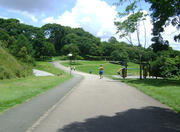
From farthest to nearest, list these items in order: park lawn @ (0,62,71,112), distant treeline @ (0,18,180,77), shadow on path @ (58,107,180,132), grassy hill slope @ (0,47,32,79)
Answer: distant treeline @ (0,18,180,77) → grassy hill slope @ (0,47,32,79) → park lawn @ (0,62,71,112) → shadow on path @ (58,107,180,132)

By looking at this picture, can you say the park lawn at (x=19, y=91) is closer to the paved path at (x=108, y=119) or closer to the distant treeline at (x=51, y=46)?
the paved path at (x=108, y=119)

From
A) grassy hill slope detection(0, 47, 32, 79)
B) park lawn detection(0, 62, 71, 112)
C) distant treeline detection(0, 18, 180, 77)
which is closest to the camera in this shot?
park lawn detection(0, 62, 71, 112)

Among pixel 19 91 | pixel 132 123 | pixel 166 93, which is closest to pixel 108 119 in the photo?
pixel 132 123

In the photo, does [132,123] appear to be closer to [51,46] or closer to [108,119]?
[108,119]

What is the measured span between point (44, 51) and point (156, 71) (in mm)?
63764

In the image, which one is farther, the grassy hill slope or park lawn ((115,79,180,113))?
the grassy hill slope

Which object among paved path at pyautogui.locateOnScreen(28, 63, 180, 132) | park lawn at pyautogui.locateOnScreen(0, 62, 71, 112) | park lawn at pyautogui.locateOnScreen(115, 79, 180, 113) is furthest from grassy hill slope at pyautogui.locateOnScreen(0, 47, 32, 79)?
paved path at pyautogui.locateOnScreen(28, 63, 180, 132)

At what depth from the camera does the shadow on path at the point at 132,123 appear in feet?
16.1

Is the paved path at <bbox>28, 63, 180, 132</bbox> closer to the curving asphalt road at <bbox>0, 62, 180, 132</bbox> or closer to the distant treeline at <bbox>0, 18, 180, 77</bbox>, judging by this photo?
the curving asphalt road at <bbox>0, 62, 180, 132</bbox>

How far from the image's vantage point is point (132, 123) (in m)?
5.46

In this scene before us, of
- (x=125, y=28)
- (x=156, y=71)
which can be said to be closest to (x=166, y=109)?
(x=156, y=71)

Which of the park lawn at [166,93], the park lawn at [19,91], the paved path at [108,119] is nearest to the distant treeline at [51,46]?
the park lawn at [19,91]

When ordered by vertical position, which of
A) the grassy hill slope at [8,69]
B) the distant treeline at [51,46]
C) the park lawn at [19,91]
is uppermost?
the distant treeline at [51,46]

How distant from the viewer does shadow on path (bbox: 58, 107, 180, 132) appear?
4914mm
